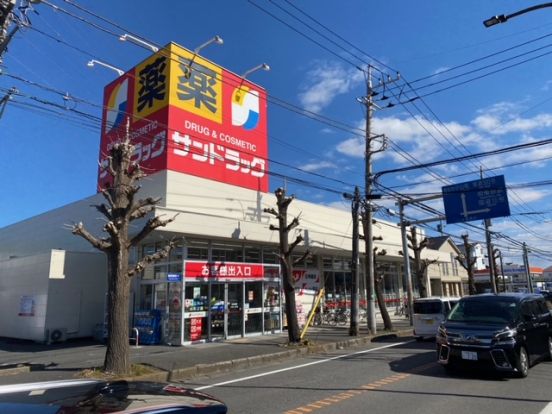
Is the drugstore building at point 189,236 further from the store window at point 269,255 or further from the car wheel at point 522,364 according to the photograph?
the car wheel at point 522,364

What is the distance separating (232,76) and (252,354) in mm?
15729

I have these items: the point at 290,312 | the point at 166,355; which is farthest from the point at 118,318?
the point at 290,312

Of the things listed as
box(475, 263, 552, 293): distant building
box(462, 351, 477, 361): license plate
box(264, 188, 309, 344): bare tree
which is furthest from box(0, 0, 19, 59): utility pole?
box(475, 263, 552, 293): distant building

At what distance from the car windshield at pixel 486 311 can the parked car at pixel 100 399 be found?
28.6 feet

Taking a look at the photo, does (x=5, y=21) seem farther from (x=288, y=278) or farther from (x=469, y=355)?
(x=469, y=355)

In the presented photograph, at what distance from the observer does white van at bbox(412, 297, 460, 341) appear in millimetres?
17438

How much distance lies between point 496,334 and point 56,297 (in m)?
15.6

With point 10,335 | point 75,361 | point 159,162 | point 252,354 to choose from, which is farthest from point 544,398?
point 10,335

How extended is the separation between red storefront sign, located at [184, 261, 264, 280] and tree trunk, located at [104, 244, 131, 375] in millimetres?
5819

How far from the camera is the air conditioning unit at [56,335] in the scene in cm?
1706

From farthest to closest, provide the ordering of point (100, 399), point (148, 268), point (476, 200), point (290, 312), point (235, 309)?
point (476, 200), point (235, 309), point (148, 268), point (290, 312), point (100, 399)

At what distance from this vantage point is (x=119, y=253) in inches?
436

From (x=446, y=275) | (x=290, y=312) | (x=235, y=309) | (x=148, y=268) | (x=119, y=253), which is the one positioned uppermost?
(x=446, y=275)

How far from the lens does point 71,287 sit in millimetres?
18266
